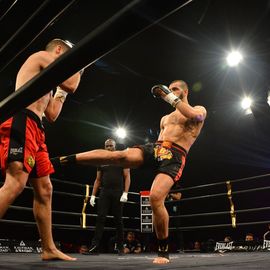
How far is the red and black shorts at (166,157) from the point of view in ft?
7.47

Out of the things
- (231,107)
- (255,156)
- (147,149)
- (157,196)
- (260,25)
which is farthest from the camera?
(255,156)

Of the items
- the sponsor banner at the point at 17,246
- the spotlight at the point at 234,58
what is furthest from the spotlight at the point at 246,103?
the sponsor banner at the point at 17,246

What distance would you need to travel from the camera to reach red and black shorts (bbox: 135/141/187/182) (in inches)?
89.7

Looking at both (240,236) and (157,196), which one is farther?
(240,236)

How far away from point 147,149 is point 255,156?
6.04 meters

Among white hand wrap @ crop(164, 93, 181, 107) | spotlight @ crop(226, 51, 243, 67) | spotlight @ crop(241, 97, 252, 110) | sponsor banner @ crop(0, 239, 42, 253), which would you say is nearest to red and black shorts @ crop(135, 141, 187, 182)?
white hand wrap @ crop(164, 93, 181, 107)

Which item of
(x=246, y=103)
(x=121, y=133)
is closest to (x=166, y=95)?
(x=246, y=103)

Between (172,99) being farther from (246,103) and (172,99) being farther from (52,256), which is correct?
(246,103)

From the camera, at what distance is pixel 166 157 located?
90.6 inches

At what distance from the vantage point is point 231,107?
711cm

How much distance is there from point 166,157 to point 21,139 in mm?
1091

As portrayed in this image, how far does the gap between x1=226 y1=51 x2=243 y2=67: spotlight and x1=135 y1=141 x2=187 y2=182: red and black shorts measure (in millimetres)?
3273

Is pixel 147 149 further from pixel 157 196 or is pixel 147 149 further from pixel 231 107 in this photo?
pixel 231 107

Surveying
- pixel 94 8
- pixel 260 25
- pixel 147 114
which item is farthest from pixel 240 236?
pixel 94 8
